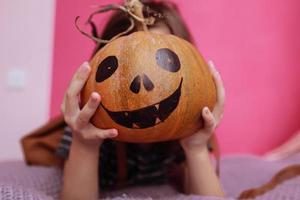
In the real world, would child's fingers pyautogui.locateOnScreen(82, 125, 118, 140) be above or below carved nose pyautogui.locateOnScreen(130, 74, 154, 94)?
below

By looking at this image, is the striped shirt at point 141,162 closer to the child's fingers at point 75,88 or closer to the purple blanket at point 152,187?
the purple blanket at point 152,187

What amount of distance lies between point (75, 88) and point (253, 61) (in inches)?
31.1

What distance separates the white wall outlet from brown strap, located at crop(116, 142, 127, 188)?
0.36 meters

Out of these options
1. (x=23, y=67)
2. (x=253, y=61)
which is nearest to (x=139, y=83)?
(x=23, y=67)

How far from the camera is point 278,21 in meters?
1.17

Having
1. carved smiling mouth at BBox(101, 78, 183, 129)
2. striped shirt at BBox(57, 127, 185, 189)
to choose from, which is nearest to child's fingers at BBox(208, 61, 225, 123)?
carved smiling mouth at BBox(101, 78, 183, 129)

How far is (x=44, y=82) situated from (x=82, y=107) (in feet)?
1.17

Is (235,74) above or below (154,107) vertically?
below

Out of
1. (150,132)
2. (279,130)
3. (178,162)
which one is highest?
(150,132)

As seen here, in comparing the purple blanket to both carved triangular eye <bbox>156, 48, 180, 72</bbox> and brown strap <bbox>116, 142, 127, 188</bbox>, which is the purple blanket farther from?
carved triangular eye <bbox>156, 48, 180, 72</bbox>

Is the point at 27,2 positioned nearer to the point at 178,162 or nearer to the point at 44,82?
the point at 44,82

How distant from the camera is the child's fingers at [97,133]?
0.51 meters

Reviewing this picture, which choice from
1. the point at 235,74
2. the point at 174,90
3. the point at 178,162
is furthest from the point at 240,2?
the point at 174,90

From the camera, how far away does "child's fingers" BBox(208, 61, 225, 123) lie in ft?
1.90
